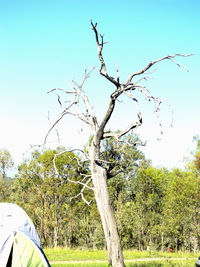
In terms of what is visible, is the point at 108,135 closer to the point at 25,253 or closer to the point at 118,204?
the point at 25,253

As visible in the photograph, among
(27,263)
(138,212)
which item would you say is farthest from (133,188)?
(27,263)

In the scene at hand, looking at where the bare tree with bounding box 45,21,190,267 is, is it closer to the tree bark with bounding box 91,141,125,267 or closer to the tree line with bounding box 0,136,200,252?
the tree bark with bounding box 91,141,125,267

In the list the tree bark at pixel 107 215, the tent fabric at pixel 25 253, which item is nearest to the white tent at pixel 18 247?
→ the tent fabric at pixel 25 253

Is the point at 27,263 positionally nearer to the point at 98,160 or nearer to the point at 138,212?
the point at 98,160

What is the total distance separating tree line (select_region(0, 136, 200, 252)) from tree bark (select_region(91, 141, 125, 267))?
12.5 m

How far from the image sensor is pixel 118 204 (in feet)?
86.1

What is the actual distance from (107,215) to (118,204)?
17.1m

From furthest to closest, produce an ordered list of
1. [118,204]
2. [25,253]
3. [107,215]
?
1. [118,204]
2. [107,215]
3. [25,253]

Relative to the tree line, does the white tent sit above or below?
below

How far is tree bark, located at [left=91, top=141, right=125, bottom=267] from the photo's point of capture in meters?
9.27

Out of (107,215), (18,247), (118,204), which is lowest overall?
(18,247)

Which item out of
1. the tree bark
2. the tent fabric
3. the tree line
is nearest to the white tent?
the tent fabric

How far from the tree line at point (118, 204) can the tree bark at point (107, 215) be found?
12.5 metres

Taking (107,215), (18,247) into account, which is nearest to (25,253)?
(18,247)
